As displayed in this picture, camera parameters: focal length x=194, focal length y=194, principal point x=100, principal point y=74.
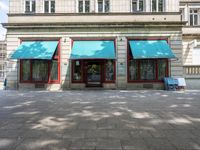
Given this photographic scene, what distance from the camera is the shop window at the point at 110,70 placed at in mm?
17688

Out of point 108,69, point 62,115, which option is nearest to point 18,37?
point 108,69

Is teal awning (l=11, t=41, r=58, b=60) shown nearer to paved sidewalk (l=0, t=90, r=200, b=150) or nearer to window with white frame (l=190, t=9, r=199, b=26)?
paved sidewalk (l=0, t=90, r=200, b=150)

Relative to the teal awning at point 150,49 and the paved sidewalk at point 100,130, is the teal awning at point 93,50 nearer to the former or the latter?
the teal awning at point 150,49

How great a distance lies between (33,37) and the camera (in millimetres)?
17766

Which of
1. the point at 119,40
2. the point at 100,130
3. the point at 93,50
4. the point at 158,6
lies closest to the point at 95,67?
the point at 93,50

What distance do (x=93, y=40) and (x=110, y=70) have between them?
10.3 ft

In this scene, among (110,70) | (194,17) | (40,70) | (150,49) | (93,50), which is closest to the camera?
(93,50)

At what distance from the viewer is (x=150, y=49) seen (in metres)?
16.6

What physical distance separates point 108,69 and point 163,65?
5.05m

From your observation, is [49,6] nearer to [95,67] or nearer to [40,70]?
[40,70]

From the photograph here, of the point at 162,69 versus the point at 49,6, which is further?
the point at 49,6

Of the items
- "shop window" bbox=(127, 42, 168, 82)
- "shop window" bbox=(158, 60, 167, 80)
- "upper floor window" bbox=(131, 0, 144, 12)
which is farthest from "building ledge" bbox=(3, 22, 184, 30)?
"shop window" bbox=(158, 60, 167, 80)

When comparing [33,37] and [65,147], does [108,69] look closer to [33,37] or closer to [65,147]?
[33,37]

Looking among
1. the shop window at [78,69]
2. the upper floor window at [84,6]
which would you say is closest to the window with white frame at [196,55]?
the upper floor window at [84,6]
